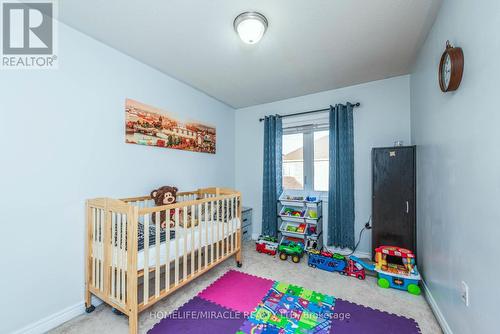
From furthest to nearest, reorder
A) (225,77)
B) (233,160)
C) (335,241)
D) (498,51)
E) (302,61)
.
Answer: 1. (233,160)
2. (335,241)
3. (225,77)
4. (302,61)
5. (498,51)

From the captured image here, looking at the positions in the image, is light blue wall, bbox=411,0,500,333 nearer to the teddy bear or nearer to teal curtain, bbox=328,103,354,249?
teal curtain, bbox=328,103,354,249

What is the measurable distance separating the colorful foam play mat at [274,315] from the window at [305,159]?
1736mm

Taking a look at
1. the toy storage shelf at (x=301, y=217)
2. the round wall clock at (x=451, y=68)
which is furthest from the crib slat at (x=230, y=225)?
the round wall clock at (x=451, y=68)

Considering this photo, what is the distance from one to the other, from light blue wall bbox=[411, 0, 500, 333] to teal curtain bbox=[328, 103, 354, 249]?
0.98m

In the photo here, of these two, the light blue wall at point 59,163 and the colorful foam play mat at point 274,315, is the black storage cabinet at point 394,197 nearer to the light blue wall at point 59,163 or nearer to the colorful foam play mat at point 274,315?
the colorful foam play mat at point 274,315

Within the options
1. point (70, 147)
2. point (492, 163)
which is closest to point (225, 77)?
point (70, 147)

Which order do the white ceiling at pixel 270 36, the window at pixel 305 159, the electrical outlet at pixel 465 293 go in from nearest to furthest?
the electrical outlet at pixel 465 293
the white ceiling at pixel 270 36
the window at pixel 305 159

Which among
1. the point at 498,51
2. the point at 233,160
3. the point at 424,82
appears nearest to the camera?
the point at 498,51

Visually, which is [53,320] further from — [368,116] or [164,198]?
[368,116]

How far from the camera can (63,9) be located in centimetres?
158

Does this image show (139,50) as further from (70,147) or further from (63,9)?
(70,147)

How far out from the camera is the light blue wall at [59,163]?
1461 millimetres

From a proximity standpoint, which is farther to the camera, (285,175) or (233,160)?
(233,160)

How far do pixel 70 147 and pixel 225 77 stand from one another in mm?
1875
